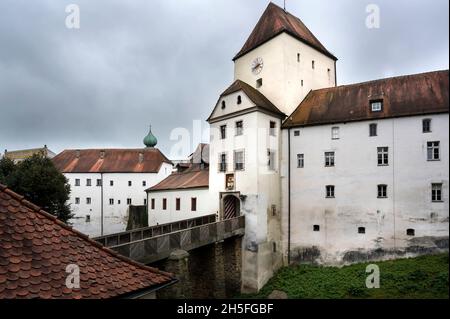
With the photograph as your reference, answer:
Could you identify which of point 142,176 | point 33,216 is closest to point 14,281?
point 33,216

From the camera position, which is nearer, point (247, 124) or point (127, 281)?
point (127, 281)

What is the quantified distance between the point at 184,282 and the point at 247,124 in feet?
32.9

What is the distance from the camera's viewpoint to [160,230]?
1407 cm

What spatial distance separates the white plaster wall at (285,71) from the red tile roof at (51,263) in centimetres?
1526

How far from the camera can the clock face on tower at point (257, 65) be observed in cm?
1941

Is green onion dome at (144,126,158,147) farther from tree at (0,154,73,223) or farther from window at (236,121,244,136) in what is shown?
window at (236,121,244,136)

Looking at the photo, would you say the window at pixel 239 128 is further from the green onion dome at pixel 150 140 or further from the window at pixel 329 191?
the green onion dome at pixel 150 140

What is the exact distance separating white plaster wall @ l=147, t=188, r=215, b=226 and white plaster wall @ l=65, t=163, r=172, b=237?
7.29 meters

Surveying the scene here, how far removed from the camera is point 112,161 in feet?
127

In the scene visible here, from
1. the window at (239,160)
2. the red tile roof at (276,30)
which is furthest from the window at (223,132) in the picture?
the red tile roof at (276,30)

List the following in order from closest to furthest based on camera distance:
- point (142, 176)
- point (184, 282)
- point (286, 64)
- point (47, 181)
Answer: point (184, 282), point (286, 64), point (47, 181), point (142, 176)

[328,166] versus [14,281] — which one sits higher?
[328,166]
